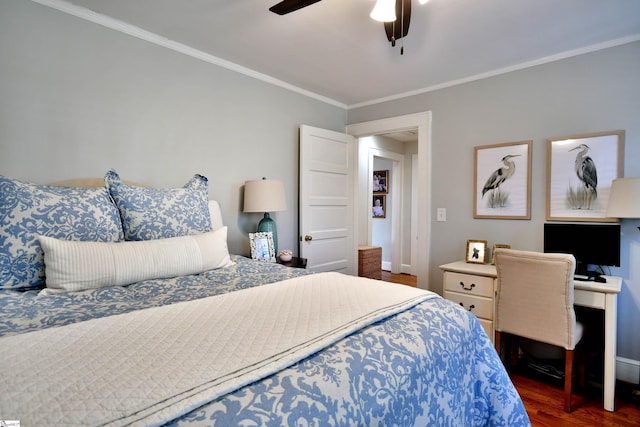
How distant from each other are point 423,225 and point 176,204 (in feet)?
7.82

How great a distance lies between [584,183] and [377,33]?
190 centimetres

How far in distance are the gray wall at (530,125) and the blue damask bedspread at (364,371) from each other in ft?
6.02

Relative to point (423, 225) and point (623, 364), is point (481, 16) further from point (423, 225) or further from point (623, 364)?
point (623, 364)

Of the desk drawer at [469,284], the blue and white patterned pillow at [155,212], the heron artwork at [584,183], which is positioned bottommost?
the desk drawer at [469,284]

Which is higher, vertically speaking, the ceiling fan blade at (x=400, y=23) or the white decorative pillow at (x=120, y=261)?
the ceiling fan blade at (x=400, y=23)

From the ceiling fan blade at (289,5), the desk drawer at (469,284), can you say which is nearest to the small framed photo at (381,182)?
the desk drawer at (469,284)

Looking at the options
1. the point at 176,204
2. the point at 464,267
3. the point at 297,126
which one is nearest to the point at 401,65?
the point at 297,126

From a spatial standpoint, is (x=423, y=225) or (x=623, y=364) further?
(x=423, y=225)

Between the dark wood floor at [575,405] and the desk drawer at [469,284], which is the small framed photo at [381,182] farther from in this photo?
the dark wood floor at [575,405]

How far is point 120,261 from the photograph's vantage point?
1.46 m

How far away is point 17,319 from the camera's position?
40.0 inches

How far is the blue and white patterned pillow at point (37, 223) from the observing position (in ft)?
4.48

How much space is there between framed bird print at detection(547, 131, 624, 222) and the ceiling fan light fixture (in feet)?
6.07

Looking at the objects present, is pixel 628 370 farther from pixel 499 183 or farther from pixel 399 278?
pixel 399 278
